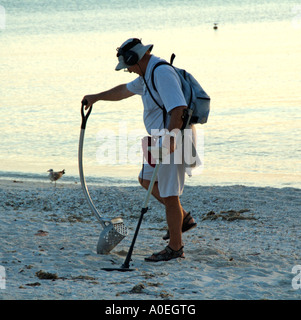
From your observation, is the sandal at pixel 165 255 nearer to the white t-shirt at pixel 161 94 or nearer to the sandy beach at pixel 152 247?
the sandy beach at pixel 152 247

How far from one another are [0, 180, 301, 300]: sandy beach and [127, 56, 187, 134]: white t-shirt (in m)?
1.39

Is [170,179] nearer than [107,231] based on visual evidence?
Yes

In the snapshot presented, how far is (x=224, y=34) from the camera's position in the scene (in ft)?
147

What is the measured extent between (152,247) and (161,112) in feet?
5.82

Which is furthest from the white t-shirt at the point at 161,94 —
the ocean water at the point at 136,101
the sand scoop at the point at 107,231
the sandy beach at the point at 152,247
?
the ocean water at the point at 136,101

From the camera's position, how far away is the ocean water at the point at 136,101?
46.0ft

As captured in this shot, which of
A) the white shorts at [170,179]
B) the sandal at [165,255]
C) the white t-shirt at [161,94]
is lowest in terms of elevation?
the sandal at [165,255]

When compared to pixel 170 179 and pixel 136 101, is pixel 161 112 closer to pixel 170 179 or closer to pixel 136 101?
pixel 170 179

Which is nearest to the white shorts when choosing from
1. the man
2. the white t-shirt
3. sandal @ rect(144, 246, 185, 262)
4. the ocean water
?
the man

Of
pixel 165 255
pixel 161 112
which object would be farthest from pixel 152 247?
pixel 161 112

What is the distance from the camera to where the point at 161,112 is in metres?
6.01

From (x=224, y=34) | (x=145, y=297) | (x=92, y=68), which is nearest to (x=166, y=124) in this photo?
(x=145, y=297)

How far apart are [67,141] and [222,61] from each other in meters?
15.9

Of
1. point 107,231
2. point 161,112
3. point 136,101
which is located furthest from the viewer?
point 136,101
